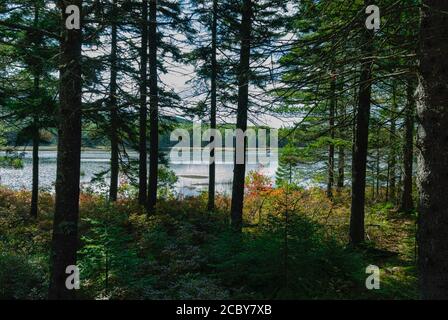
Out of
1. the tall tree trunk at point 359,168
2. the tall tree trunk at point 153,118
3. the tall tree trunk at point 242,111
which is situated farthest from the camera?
the tall tree trunk at point 153,118

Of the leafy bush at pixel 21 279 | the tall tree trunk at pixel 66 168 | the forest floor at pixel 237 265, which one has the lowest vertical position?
the leafy bush at pixel 21 279

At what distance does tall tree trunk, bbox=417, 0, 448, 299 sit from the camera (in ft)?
12.0

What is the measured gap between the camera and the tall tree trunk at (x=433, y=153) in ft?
12.0

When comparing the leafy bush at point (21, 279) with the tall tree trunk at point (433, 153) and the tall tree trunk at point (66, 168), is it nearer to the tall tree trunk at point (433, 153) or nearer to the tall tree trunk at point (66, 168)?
the tall tree trunk at point (66, 168)

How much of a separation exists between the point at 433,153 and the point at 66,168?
5.81 meters

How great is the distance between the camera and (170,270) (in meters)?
8.01

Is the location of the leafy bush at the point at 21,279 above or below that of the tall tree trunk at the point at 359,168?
below

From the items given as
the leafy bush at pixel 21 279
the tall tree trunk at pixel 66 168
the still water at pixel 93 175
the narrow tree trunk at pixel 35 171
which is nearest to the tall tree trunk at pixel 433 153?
the tall tree trunk at pixel 66 168

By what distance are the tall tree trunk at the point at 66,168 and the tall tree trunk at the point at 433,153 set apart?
551 cm

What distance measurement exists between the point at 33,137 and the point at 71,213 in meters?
10.2

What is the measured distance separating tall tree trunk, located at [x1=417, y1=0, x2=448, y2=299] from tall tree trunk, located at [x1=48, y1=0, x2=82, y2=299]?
18.1 ft

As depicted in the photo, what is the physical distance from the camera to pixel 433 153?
3.71 m

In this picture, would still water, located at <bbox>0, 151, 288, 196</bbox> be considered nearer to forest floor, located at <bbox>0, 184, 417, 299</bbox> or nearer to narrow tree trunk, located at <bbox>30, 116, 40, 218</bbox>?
narrow tree trunk, located at <bbox>30, 116, 40, 218</bbox>

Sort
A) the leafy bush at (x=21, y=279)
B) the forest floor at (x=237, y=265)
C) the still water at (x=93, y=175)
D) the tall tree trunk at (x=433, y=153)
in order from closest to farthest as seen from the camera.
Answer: the tall tree trunk at (x=433, y=153), the forest floor at (x=237, y=265), the leafy bush at (x=21, y=279), the still water at (x=93, y=175)
